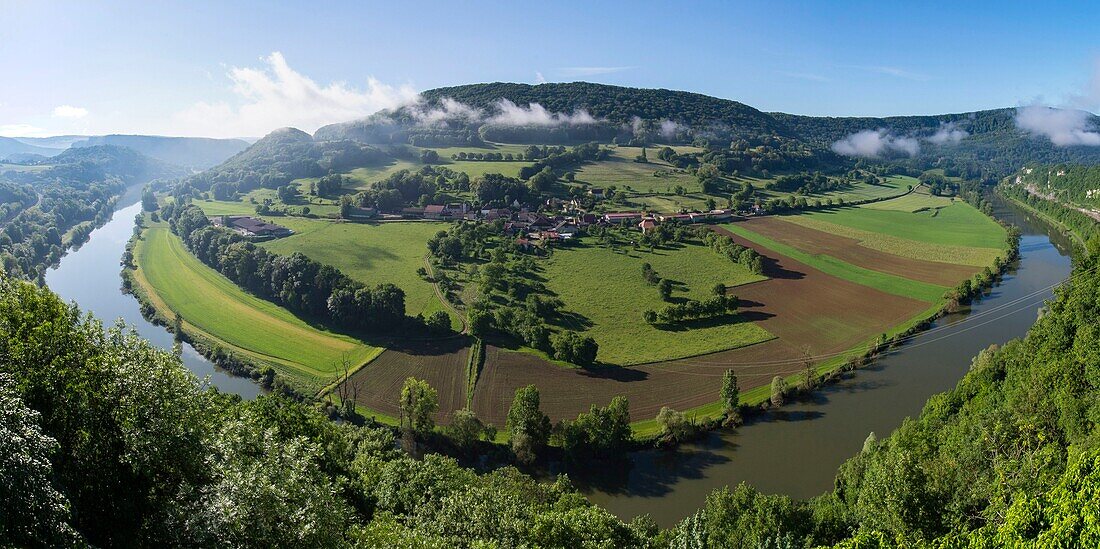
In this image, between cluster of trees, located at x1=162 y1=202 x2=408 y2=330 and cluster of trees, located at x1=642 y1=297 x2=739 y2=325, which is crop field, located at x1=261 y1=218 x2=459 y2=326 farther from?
cluster of trees, located at x1=642 y1=297 x2=739 y2=325

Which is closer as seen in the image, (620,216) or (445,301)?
(445,301)

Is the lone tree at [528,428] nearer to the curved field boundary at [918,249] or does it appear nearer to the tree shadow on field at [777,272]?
the tree shadow on field at [777,272]

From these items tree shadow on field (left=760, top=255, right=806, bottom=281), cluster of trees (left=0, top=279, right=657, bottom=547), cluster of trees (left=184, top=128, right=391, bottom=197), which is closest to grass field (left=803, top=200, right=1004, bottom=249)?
tree shadow on field (left=760, top=255, right=806, bottom=281)

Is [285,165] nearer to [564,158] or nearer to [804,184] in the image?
[564,158]

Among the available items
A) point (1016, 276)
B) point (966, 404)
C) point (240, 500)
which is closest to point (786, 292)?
point (966, 404)

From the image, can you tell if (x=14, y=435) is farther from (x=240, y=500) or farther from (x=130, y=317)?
(x=130, y=317)

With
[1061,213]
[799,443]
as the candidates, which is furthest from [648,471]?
[1061,213]
